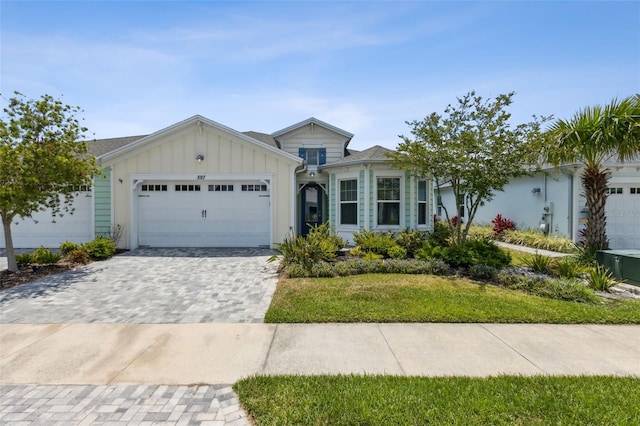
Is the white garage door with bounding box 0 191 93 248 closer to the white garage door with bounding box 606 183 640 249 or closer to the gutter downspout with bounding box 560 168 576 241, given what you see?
the gutter downspout with bounding box 560 168 576 241

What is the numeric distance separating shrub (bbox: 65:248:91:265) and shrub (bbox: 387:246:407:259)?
9.02 metres

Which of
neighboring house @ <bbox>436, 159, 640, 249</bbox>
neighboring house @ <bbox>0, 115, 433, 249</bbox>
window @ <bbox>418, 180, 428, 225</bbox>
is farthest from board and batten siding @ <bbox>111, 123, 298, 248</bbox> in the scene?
neighboring house @ <bbox>436, 159, 640, 249</bbox>

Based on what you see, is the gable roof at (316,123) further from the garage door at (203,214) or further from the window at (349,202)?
the garage door at (203,214)

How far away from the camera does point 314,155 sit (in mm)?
14211

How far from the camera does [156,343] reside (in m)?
3.99

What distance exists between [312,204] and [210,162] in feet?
15.1

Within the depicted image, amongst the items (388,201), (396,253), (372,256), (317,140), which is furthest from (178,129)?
Result: (396,253)

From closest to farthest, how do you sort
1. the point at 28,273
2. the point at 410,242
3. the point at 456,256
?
1. the point at 28,273
2. the point at 456,256
3. the point at 410,242

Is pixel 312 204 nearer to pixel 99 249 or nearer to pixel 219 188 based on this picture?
pixel 219 188

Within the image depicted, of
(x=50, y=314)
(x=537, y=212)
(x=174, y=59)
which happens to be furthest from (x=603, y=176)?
(x=50, y=314)

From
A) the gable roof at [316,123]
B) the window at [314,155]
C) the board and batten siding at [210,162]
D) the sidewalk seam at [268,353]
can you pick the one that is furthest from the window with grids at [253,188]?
the sidewalk seam at [268,353]

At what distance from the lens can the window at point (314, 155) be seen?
14047 mm

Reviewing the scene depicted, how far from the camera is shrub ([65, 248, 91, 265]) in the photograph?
8727 mm

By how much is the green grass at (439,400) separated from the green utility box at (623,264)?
17.6ft
